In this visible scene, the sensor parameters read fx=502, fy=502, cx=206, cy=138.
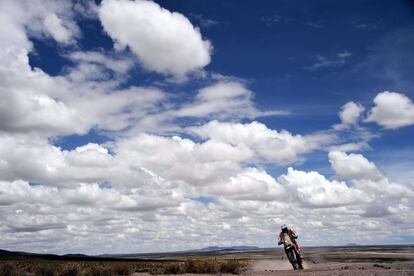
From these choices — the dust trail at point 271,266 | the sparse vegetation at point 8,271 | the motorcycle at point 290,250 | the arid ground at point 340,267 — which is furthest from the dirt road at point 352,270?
the sparse vegetation at point 8,271

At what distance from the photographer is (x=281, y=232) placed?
32.2 m

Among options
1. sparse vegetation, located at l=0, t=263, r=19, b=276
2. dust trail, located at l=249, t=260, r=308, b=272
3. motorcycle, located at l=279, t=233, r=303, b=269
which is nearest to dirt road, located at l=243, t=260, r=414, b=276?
motorcycle, located at l=279, t=233, r=303, b=269

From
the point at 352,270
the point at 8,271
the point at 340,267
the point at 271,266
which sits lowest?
the point at 352,270

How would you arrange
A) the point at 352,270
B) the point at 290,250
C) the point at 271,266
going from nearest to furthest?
the point at 352,270, the point at 290,250, the point at 271,266

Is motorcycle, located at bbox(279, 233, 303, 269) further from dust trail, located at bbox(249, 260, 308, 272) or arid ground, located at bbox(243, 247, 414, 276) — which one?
dust trail, located at bbox(249, 260, 308, 272)

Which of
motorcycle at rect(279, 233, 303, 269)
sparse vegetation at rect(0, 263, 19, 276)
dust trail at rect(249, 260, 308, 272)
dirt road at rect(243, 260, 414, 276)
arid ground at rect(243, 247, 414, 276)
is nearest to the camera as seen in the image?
dirt road at rect(243, 260, 414, 276)

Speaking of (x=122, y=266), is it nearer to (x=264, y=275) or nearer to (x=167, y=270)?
(x=167, y=270)

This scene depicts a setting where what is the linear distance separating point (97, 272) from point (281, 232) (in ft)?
41.0

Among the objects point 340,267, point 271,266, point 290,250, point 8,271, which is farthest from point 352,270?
point 8,271

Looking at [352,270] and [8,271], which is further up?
[8,271]

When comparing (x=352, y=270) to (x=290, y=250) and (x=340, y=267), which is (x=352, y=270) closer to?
(x=340, y=267)

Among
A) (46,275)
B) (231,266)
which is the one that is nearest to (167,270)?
(231,266)

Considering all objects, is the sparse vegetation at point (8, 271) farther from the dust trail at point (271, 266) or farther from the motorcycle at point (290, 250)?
the motorcycle at point (290, 250)

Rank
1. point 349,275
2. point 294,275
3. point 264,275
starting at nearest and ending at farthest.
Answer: point 349,275 → point 294,275 → point 264,275
